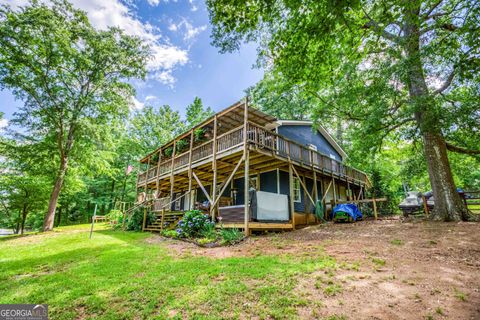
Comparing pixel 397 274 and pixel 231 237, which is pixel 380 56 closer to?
pixel 397 274

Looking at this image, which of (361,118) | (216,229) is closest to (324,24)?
(216,229)

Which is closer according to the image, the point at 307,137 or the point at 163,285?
the point at 163,285

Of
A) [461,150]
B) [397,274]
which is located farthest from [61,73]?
[461,150]

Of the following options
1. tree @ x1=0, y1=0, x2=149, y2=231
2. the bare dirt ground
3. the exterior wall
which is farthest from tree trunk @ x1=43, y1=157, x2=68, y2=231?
the exterior wall

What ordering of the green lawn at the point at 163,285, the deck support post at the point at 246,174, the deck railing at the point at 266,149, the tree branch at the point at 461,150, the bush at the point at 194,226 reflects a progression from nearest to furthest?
1. the green lawn at the point at 163,285
2. the deck support post at the point at 246,174
3. the bush at the point at 194,226
4. the tree branch at the point at 461,150
5. the deck railing at the point at 266,149

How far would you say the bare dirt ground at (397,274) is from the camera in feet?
9.36

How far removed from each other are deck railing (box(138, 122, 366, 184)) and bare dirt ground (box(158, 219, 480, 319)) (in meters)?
4.69

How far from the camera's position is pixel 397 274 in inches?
157

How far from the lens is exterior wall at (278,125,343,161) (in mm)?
15469

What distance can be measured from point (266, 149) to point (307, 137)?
7.74m

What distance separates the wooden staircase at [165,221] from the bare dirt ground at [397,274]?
5.60 meters

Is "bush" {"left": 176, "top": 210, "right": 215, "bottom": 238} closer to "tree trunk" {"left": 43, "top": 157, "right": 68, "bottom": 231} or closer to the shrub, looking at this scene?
the shrub

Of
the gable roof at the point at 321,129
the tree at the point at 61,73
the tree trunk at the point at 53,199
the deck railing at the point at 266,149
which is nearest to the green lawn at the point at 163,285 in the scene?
the deck railing at the point at 266,149

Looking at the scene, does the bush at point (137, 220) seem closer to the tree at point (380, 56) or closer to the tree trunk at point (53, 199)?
the tree trunk at point (53, 199)
